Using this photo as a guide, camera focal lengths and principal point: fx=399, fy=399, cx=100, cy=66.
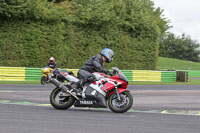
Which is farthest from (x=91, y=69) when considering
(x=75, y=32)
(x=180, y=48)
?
(x=180, y=48)

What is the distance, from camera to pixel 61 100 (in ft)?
32.9

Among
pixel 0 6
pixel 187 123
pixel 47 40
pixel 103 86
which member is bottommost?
pixel 187 123

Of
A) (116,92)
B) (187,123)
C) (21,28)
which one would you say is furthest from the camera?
(21,28)

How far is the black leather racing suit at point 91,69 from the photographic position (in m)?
9.83

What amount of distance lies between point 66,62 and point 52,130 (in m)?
21.8

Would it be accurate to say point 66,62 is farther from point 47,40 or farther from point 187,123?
point 187,123

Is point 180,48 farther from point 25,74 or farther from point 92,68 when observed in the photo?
point 92,68

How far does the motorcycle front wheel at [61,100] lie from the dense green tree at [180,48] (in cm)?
9519

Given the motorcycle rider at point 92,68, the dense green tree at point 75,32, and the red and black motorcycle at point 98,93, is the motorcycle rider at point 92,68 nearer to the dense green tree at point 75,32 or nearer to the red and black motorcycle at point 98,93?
the red and black motorcycle at point 98,93

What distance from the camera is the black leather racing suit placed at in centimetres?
983

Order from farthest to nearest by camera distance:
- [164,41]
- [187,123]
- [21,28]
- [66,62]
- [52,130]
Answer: [164,41] → [66,62] → [21,28] → [187,123] → [52,130]

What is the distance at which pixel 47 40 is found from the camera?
27234mm

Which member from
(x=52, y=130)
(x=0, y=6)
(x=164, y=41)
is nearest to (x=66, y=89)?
(x=52, y=130)

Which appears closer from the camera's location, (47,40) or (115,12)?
(47,40)
